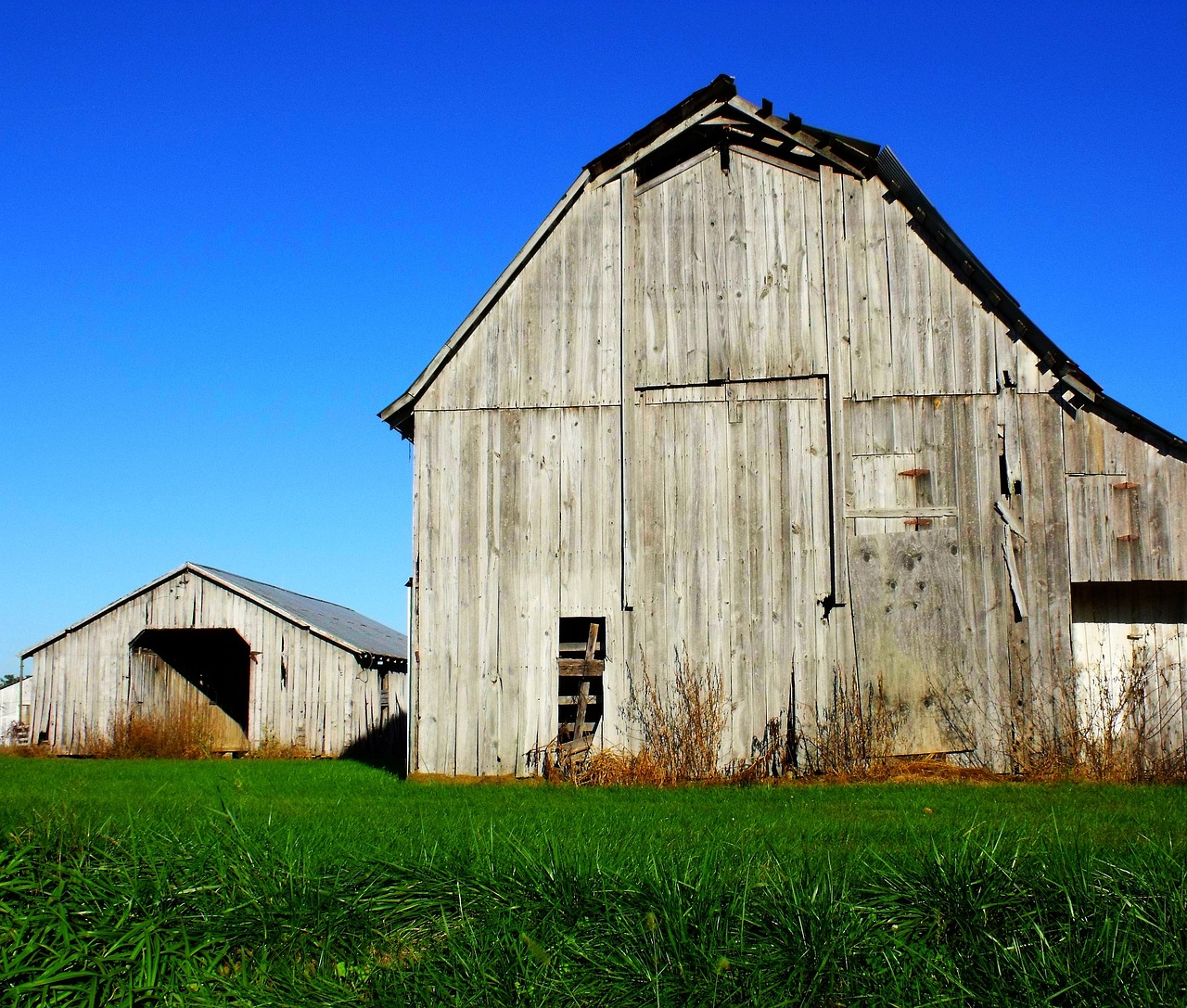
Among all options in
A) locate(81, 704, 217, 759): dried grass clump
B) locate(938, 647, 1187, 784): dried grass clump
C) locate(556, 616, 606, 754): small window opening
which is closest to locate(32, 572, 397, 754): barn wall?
locate(81, 704, 217, 759): dried grass clump

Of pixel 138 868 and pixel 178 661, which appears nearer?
pixel 138 868

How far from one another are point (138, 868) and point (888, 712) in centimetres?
1031

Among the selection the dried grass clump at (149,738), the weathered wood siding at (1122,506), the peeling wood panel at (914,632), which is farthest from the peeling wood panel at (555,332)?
the dried grass clump at (149,738)

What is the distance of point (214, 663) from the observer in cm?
3222

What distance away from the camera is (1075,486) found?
14.8 meters

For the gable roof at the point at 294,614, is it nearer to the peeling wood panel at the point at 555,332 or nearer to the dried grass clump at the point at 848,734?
the peeling wood panel at the point at 555,332

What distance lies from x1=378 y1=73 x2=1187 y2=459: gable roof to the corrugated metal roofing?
39.9ft

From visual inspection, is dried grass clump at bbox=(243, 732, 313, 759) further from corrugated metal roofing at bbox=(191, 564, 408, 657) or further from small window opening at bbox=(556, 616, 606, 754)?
small window opening at bbox=(556, 616, 606, 754)

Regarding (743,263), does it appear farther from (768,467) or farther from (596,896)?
(596,896)

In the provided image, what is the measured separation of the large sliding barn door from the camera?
15070 millimetres

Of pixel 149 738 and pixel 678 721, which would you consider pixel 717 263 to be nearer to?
pixel 678 721

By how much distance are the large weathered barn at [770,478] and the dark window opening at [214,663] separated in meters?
16.7

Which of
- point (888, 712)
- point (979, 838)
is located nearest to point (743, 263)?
point (888, 712)

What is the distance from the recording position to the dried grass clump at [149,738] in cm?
2573
